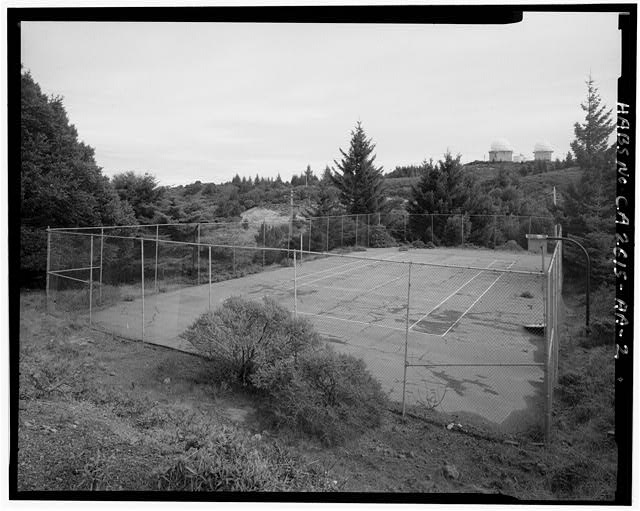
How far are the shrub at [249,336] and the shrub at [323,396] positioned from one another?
1.21ft

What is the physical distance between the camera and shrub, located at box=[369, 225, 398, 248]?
27031 mm

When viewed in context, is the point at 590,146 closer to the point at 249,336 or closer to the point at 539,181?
the point at 249,336

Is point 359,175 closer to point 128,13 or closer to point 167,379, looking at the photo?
point 167,379

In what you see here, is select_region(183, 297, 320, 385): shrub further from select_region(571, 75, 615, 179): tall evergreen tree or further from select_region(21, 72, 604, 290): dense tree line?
select_region(571, 75, 615, 179): tall evergreen tree

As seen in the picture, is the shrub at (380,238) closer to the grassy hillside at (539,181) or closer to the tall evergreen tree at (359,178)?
the tall evergreen tree at (359,178)

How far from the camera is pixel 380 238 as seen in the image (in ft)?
89.7

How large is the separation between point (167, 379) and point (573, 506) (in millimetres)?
4778

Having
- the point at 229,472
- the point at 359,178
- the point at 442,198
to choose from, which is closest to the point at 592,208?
the point at 229,472

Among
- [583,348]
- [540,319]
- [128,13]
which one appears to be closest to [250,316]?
[128,13]

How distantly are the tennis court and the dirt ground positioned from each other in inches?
35.0

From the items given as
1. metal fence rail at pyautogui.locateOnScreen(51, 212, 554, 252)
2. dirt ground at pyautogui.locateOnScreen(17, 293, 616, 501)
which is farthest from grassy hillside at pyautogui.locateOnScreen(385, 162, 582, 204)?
dirt ground at pyautogui.locateOnScreen(17, 293, 616, 501)

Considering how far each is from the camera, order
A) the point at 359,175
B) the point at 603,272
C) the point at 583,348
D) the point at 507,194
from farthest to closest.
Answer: the point at 507,194, the point at 359,175, the point at 603,272, the point at 583,348

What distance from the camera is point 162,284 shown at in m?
13.7

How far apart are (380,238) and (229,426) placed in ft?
75.9
